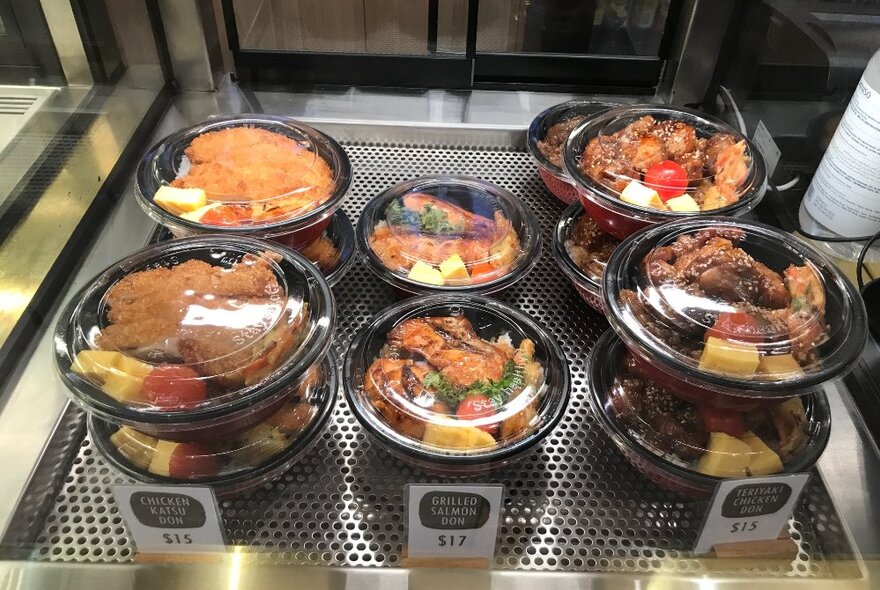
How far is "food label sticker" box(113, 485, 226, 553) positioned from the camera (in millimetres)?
866

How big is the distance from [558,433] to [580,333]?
9.2 inches

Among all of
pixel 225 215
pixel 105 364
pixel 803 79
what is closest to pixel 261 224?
pixel 225 215

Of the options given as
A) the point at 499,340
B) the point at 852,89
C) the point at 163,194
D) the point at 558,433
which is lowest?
the point at 558,433

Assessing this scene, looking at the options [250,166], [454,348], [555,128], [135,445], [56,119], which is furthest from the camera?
[555,128]

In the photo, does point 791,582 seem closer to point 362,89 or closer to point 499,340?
point 499,340

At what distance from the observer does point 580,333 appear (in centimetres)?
131

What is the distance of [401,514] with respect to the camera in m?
1.02

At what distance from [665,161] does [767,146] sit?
0.39 meters

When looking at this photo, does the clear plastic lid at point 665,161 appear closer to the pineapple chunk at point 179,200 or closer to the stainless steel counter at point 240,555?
the stainless steel counter at point 240,555

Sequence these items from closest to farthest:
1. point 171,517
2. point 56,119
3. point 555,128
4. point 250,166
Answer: point 171,517
point 250,166
point 56,119
point 555,128

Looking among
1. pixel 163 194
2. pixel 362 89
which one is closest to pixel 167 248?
pixel 163 194

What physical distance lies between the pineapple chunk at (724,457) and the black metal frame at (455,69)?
3.92ft

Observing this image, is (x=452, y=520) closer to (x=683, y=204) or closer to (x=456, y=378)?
(x=456, y=378)

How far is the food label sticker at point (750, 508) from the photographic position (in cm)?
91
